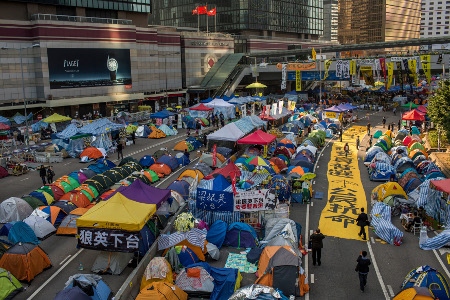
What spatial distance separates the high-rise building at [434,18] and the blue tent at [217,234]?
200 m

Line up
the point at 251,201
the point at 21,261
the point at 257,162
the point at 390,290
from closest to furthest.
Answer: the point at 390,290 → the point at 21,261 → the point at 251,201 → the point at 257,162

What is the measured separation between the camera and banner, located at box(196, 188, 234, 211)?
1820 centimetres

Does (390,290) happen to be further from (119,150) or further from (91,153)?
(91,153)

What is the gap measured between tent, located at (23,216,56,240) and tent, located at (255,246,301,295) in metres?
9.39

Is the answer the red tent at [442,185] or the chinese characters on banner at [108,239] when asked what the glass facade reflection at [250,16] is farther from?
the chinese characters on banner at [108,239]

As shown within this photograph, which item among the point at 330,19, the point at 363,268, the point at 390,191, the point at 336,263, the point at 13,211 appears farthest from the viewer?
the point at 330,19

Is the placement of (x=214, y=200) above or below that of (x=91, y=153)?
above

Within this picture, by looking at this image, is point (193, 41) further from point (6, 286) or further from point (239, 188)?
point (6, 286)

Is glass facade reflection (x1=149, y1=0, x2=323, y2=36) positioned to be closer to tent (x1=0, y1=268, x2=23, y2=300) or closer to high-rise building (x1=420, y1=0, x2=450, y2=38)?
tent (x1=0, y1=268, x2=23, y2=300)

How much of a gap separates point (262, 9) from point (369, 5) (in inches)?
2997

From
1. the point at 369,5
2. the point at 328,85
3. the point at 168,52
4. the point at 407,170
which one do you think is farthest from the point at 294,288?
the point at 369,5

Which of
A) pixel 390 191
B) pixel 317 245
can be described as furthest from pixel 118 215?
pixel 390 191

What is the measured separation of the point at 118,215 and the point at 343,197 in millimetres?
12720

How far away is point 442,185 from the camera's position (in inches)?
728
